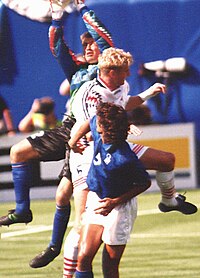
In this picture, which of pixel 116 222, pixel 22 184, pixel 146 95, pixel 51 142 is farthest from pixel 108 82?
pixel 22 184

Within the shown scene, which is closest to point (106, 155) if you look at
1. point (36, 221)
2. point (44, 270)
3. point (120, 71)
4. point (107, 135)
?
point (107, 135)

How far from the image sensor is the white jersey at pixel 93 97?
33.4ft

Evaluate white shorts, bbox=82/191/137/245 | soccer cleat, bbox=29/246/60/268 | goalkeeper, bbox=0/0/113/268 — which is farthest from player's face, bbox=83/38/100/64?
soccer cleat, bbox=29/246/60/268

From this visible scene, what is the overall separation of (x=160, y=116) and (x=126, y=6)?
176 cm

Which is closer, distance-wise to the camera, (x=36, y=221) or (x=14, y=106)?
(x=36, y=221)

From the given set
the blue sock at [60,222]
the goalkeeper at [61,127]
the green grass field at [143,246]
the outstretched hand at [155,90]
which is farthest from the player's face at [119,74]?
the green grass field at [143,246]

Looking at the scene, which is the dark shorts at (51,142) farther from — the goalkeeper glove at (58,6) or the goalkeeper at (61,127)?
the goalkeeper glove at (58,6)

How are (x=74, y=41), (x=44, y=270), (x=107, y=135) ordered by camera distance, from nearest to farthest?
(x=107, y=135) < (x=44, y=270) < (x=74, y=41)

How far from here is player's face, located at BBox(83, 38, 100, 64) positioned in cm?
1076

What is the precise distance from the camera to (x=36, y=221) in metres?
15.9

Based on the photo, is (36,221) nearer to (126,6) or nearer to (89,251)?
(126,6)

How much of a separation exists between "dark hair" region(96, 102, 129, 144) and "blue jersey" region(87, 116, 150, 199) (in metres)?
0.08

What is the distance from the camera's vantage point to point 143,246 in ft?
45.3

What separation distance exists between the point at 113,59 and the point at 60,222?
2.03m
